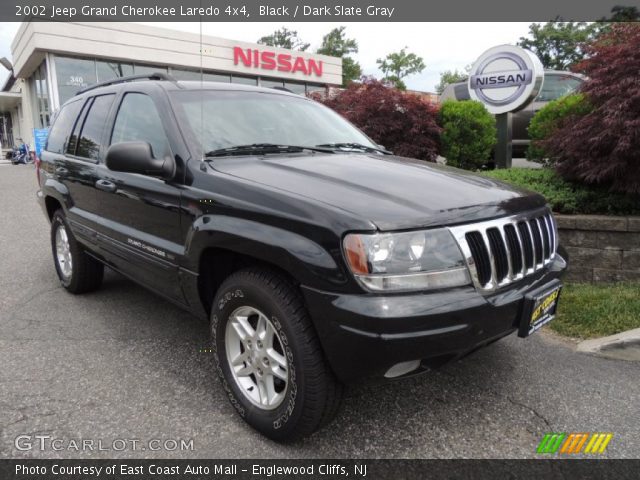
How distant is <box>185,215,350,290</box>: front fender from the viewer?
6.61 feet

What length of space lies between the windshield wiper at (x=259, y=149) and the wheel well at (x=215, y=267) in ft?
1.97

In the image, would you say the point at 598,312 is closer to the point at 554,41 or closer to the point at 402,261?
the point at 402,261

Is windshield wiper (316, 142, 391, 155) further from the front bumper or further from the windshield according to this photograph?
the front bumper

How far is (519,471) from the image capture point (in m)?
2.20

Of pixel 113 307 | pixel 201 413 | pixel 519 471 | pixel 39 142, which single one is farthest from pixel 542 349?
pixel 39 142

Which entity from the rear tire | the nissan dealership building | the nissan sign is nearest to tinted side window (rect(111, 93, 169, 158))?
the rear tire

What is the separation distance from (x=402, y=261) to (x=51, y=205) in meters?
4.19

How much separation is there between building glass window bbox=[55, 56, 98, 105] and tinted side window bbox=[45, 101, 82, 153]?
1785cm

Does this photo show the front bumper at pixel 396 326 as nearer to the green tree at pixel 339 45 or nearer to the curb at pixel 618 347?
the curb at pixel 618 347

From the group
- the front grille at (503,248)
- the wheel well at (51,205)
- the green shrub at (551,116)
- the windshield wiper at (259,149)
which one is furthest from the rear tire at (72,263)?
the green shrub at (551,116)

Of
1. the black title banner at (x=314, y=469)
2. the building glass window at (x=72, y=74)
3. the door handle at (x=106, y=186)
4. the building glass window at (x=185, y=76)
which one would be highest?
the building glass window at (x=72, y=74)

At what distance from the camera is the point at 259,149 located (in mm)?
2990

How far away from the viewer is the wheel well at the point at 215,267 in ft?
8.33
